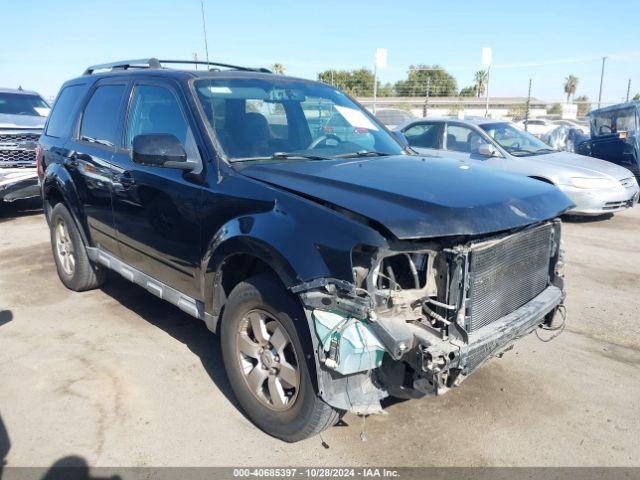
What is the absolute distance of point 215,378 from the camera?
3.73 meters

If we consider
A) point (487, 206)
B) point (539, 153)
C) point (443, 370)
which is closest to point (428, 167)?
point (487, 206)

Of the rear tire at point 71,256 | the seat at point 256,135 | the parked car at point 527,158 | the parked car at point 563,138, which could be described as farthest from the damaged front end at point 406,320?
the parked car at point 563,138

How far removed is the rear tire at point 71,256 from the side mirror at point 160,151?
213cm

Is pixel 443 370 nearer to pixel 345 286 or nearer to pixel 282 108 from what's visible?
pixel 345 286

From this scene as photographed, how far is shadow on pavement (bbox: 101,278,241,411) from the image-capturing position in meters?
3.83

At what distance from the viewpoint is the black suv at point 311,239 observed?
2506mm

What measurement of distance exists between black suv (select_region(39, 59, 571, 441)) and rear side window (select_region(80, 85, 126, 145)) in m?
0.03

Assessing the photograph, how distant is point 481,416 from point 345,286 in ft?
4.89

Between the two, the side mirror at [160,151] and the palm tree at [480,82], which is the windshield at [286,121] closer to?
the side mirror at [160,151]

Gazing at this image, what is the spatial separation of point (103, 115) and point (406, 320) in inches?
131

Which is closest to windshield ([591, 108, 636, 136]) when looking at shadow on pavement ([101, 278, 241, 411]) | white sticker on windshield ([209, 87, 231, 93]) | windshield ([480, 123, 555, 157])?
windshield ([480, 123, 555, 157])

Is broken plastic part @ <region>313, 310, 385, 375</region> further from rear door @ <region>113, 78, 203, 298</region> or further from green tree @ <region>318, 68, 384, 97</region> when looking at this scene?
green tree @ <region>318, 68, 384, 97</region>

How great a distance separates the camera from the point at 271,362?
2939 mm

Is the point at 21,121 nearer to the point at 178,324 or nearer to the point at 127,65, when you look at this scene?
the point at 127,65
